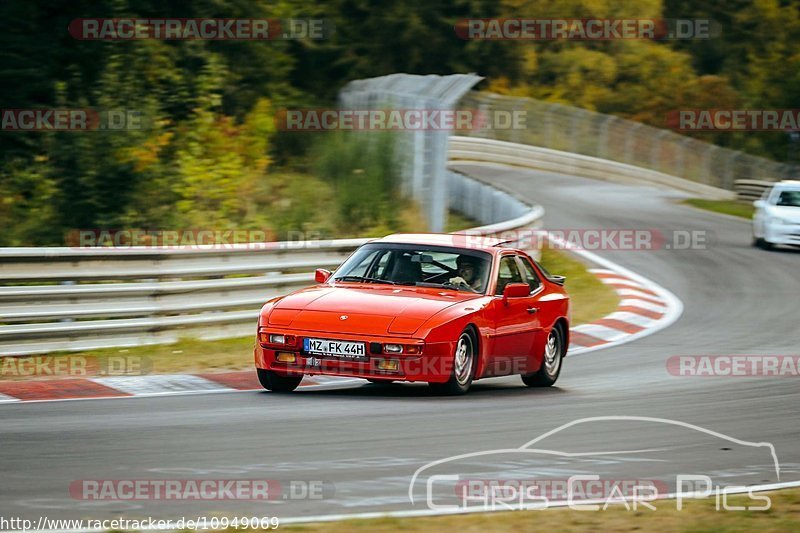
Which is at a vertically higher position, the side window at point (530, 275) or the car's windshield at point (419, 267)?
the car's windshield at point (419, 267)

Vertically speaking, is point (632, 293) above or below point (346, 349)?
below

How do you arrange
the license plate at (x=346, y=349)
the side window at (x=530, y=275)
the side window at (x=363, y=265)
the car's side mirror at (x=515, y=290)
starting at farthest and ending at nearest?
the side window at (x=530, y=275) → the side window at (x=363, y=265) → the car's side mirror at (x=515, y=290) → the license plate at (x=346, y=349)

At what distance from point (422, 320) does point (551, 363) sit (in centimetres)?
241

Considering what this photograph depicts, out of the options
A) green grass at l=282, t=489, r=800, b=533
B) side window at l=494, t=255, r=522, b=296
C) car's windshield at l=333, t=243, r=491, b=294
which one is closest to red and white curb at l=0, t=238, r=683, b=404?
car's windshield at l=333, t=243, r=491, b=294

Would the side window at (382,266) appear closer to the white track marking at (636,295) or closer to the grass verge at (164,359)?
the grass verge at (164,359)

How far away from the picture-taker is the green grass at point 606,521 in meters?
6.11

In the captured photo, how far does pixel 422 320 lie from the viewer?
34.1 ft

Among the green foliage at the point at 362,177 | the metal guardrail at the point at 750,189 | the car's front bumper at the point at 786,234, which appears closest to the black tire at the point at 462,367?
the green foliage at the point at 362,177

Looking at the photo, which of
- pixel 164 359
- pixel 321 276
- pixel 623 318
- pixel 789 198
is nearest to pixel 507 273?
pixel 321 276

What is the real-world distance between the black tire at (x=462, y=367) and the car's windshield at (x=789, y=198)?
17965 mm

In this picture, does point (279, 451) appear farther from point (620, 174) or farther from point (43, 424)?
point (620, 174)

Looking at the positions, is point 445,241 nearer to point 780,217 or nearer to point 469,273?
point 469,273

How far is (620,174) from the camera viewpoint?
158ft

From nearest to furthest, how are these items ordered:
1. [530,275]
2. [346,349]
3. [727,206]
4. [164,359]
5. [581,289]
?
[346,349], [530,275], [164,359], [581,289], [727,206]
